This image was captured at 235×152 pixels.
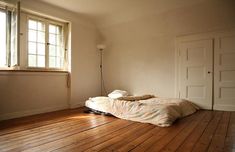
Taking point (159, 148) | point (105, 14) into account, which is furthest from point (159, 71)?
point (159, 148)

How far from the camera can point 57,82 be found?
14.5 ft

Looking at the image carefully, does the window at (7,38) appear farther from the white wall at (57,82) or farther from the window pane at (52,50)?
the window pane at (52,50)

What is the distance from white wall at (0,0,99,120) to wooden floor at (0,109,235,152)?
506 millimetres

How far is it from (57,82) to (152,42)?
105 inches

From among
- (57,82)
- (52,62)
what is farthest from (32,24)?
(57,82)

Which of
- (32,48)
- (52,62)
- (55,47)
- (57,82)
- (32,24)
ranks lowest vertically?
(57,82)

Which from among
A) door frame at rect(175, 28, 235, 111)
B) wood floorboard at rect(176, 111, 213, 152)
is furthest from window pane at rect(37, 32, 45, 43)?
wood floorboard at rect(176, 111, 213, 152)

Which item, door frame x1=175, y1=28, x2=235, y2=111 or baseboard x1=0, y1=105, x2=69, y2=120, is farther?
door frame x1=175, y1=28, x2=235, y2=111

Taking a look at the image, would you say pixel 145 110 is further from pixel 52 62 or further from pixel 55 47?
pixel 55 47

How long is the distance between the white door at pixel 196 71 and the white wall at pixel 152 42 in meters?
0.24

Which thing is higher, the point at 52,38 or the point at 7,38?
the point at 52,38

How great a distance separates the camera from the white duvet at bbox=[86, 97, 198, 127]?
3.02 meters

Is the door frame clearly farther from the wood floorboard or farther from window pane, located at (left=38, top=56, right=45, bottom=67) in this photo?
window pane, located at (left=38, top=56, right=45, bottom=67)

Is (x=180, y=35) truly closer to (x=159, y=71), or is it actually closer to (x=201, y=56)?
(x=201, y=56)
